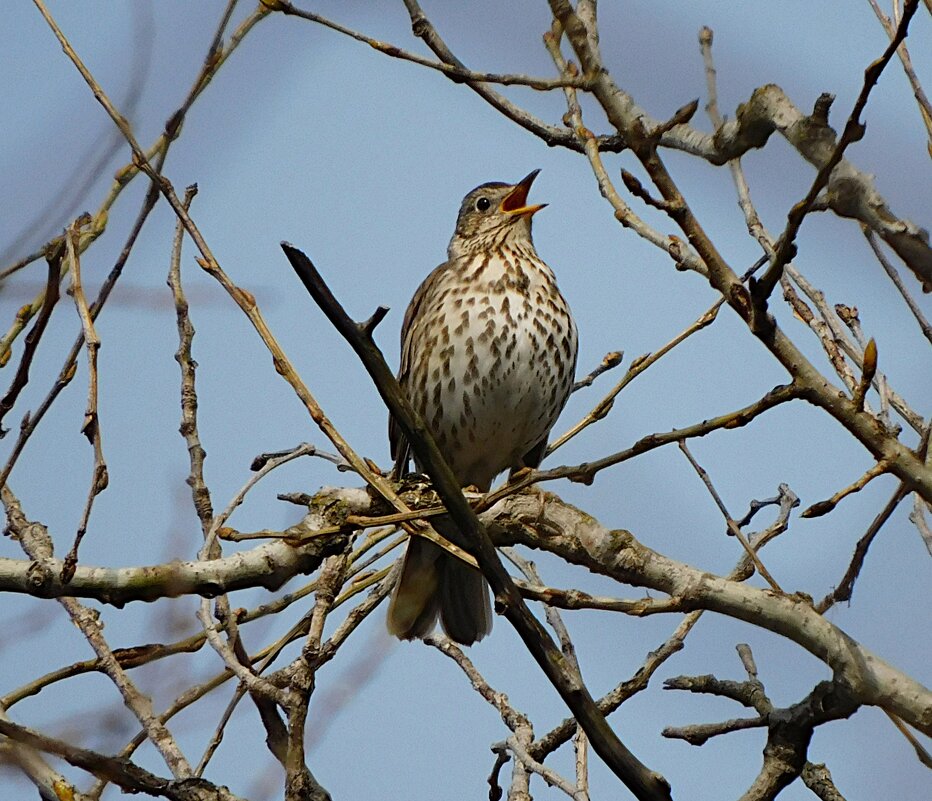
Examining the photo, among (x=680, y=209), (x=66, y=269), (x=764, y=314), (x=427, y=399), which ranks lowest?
(x=764, y=314)

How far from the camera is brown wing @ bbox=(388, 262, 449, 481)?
6.24 meters

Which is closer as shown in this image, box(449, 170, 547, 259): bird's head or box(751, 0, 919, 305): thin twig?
box(751, 0, 919, 305): thin twig

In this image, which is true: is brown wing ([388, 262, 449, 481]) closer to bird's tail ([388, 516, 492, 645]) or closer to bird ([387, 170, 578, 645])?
bird ([387, 170, 578, 645])

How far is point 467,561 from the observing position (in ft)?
10.8

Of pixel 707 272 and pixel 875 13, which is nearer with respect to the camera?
pixel 707 272

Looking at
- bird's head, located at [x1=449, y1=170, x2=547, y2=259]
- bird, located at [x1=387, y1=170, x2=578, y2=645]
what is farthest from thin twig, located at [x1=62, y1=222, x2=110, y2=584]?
bird's head, located at [x1=449, y1=170, x2=547, y2=259]

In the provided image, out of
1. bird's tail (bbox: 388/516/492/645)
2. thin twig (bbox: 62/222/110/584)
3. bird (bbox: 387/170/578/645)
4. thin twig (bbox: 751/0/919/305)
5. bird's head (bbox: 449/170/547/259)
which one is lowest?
thin twig (bbox: 751/0/919/305)

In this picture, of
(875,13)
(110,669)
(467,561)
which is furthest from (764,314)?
(110,669)

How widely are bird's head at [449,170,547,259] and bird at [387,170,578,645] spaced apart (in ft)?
1.27

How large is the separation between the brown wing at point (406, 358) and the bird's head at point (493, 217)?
0.95 ft

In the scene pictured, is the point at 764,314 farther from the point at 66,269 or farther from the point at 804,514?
the point at 66,269

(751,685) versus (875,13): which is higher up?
(875,13)

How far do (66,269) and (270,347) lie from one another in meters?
1.09

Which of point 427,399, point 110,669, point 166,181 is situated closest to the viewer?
point 166,181
